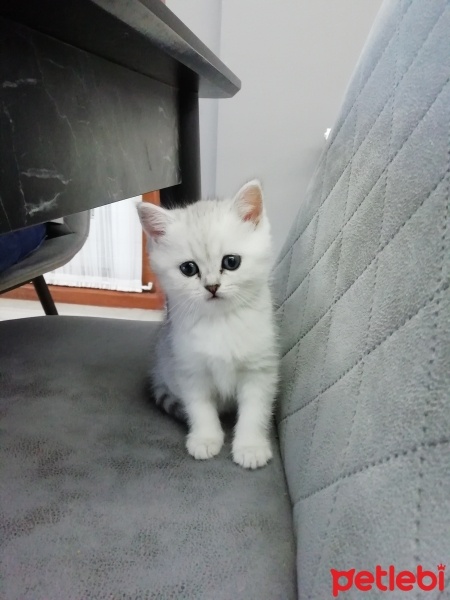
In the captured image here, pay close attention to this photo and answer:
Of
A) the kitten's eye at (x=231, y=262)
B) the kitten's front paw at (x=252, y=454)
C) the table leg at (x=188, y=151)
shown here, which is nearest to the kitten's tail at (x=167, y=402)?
the kitten's front paw at (x=252, y=454)

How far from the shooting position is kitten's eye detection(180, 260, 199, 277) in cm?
74

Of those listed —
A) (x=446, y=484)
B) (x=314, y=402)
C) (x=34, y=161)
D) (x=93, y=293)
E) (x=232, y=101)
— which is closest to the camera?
(x=446, y=484)

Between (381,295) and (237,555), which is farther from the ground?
(381,295)

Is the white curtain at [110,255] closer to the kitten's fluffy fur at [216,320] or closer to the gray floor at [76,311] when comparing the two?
the gray floor at [76,311]

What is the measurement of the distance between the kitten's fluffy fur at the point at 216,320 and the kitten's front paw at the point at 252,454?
4cm

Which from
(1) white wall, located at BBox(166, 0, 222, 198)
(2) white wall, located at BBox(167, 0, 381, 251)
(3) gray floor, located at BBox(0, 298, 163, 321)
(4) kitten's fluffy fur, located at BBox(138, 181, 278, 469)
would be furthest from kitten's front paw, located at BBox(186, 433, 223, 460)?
(3) gray floor, located at BBox(0, 298, 163, 321)

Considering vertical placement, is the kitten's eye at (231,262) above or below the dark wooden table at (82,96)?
below

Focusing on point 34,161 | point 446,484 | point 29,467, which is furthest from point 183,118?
point 446,484

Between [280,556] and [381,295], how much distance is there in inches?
10.1

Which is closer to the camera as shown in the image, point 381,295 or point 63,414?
point 381,295

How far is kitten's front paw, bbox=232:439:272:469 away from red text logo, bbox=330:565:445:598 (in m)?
0.24

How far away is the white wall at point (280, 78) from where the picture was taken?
1575 mm

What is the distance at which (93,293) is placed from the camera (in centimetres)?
232

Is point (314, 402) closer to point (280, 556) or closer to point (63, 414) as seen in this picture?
point (280, 556)
